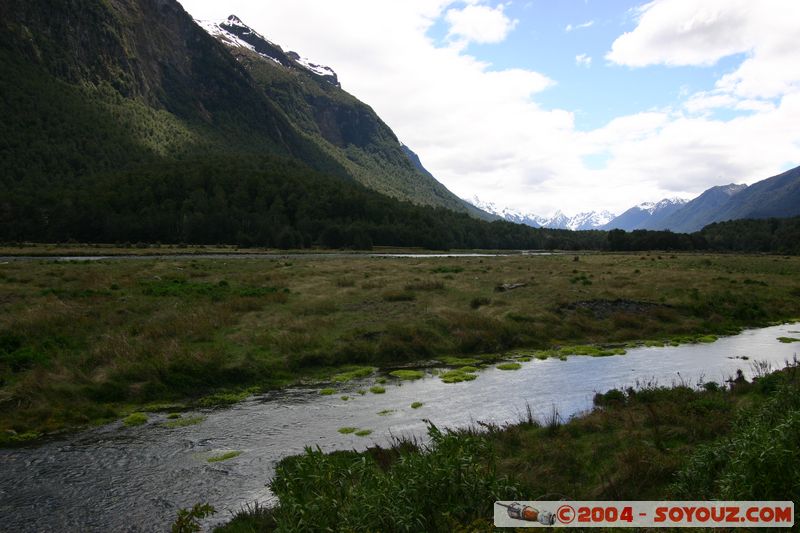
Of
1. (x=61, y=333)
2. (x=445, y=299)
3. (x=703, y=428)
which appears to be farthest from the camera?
(x=445, y=299)

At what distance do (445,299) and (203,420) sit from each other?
25.9 metres

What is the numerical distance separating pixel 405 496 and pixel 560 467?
249 inches

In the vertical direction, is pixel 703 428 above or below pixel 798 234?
below

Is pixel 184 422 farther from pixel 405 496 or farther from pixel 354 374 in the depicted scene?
pixel 405 496

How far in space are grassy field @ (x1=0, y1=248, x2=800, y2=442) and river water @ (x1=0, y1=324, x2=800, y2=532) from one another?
2.70m

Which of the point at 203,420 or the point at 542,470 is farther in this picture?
the point at 203,420

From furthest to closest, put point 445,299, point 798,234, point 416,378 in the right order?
point 798,234 < point 445,299 < point 416,378

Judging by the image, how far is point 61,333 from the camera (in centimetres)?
2680

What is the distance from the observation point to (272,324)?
31.9 metres

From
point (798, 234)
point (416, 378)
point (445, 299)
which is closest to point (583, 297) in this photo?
point (445, 299)

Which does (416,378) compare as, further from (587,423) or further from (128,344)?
(128,344)

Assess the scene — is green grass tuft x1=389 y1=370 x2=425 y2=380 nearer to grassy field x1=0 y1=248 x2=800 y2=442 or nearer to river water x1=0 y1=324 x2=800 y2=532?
river water x1=0 y1=324 x2=800 y2=532

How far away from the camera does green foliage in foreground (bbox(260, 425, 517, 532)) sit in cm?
810

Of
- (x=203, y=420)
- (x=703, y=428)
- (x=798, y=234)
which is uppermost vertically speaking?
(x=798, y=234)
